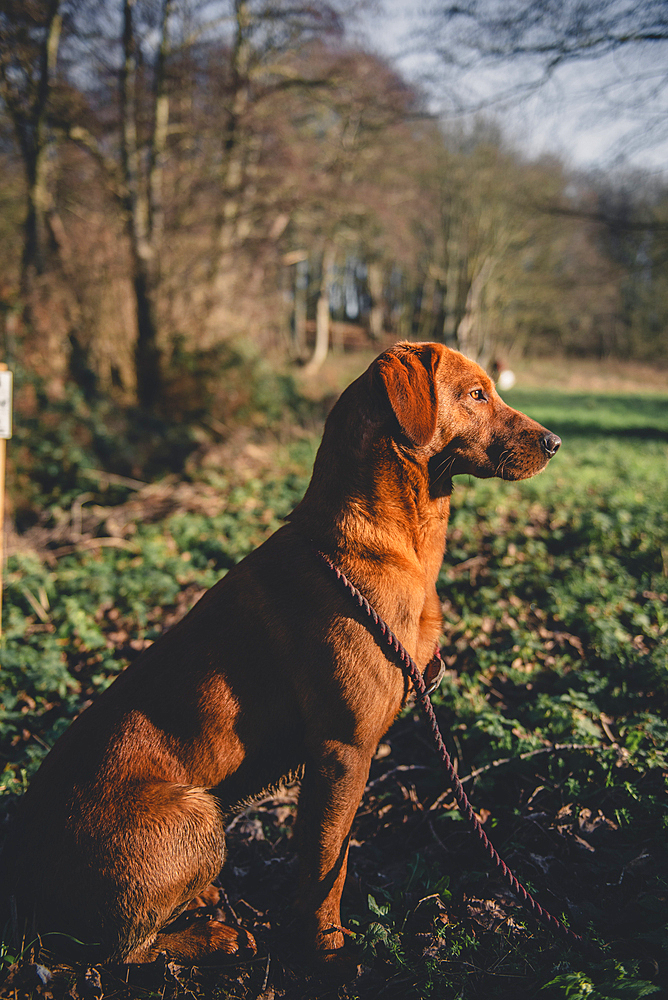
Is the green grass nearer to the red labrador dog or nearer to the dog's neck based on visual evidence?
the red labrador dog

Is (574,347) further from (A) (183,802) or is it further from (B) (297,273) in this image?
(A) (183,802)

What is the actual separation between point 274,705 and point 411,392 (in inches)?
50.9

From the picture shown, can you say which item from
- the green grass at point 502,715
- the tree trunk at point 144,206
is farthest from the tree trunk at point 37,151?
the green grass at point 502,715

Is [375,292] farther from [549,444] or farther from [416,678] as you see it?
[416,678]

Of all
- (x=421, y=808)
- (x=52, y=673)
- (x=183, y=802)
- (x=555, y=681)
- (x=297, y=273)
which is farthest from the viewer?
(x=297, y=273)

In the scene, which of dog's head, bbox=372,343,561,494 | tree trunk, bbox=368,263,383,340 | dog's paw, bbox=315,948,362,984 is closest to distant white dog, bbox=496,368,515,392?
dog's head, bbox=372,343,561,494

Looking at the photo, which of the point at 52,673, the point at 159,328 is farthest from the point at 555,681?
the point at 159,328

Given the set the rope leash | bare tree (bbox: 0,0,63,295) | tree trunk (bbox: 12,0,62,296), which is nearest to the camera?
the rope leash

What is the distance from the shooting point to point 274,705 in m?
2.11

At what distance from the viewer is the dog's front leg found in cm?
210

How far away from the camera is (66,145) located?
408 inches

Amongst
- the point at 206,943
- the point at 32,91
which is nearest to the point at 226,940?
the point at 206,943

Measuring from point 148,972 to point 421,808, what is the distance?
4.80 feet

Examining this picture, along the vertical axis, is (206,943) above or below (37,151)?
below
